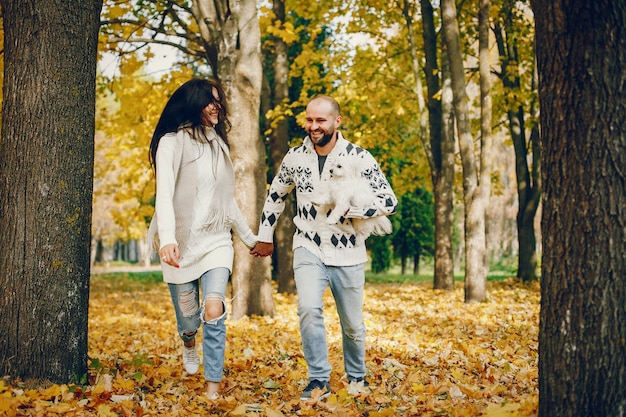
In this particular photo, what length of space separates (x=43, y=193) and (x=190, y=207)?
101cm

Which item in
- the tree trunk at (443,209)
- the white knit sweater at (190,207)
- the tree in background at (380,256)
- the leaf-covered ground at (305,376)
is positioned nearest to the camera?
the leaf-covered ground at (305,376)

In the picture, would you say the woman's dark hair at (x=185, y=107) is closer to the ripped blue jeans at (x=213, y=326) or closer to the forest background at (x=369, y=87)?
the ripped blue jeans at (x=213, y=326)

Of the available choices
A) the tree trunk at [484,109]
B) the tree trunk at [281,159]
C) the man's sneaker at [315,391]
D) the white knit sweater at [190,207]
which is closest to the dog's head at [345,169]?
the white knit sweater at [190,207]

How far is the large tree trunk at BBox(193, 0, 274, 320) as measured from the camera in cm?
963

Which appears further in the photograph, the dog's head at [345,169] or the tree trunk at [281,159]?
the tree trunk at [281,159]

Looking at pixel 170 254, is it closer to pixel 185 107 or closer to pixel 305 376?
pixel 185 107

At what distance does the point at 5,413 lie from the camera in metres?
3.83

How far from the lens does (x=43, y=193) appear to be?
4520 millimetres

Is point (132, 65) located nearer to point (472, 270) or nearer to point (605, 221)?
point (472, 270)

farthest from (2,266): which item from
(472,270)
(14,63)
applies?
(472,270)

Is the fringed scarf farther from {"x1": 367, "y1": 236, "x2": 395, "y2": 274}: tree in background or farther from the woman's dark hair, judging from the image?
{"x1": 367, "y1": 236, "x2": 395, "y2": 274}: tree in background

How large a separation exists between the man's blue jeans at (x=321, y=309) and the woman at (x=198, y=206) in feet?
1.86

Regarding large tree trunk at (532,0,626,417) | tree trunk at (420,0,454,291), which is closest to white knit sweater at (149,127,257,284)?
large tree trunk at (532,0,626,417)

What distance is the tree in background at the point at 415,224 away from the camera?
32.0 meters
